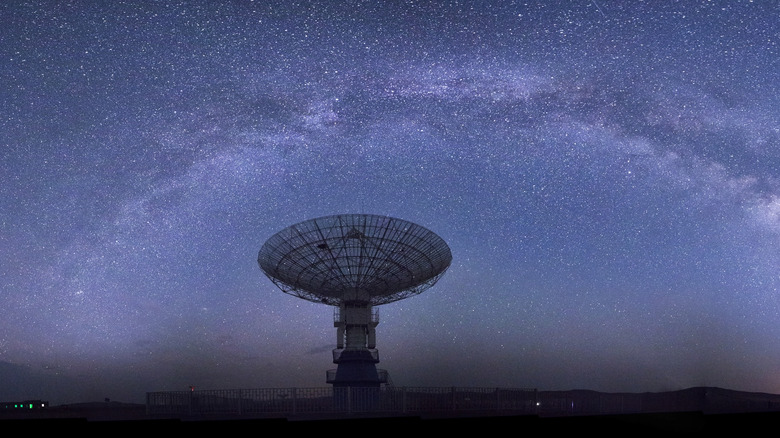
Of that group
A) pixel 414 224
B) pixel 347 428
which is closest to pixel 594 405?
pixel 414 224

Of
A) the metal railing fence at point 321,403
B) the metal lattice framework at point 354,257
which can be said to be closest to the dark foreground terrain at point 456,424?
the metal railing fence at point 321,403

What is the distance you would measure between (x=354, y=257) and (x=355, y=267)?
1115 millimetres

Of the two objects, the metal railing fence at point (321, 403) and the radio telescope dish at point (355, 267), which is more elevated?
the radio telescope dish at point (355, 267)

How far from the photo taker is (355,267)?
155 feet

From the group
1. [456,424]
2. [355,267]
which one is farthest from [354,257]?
[456,424]

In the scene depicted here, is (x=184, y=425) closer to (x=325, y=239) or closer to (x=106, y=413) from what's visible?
(x=106, y=413)

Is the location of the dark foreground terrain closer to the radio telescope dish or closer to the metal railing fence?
the metal railing fence

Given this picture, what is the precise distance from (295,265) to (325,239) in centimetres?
348

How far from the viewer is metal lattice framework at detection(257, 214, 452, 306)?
4462 centimetres

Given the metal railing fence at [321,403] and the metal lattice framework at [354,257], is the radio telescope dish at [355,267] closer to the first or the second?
the metal lattice framework at [354,257]

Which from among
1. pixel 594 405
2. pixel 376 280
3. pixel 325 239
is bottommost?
pixel 594 405

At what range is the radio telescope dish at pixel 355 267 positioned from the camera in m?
44.7

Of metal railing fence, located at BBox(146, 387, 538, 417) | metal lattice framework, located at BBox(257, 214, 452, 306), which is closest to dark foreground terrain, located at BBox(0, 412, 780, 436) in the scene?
metal railing fence, located at BBox(146, 387, 538, 417)

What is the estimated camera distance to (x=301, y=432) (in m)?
4.45
